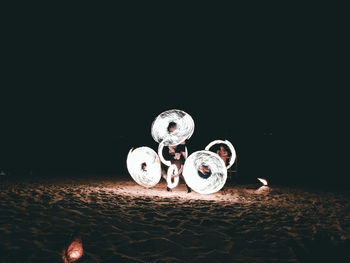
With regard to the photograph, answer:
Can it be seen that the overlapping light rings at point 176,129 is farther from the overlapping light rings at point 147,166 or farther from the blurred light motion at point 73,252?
the blurred light motion at point 73,252

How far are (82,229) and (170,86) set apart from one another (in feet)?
93.7

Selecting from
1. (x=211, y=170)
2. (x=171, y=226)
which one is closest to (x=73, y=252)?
(x=171, y=226)

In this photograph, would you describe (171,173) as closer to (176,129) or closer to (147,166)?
(147,166)

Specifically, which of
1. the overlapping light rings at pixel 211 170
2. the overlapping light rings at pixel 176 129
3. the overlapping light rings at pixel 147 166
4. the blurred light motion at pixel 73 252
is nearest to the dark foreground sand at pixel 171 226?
the blurred light motion at pixel 73 252

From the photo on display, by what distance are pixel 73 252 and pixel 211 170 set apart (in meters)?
5.39

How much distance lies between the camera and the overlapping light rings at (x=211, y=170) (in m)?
8.11

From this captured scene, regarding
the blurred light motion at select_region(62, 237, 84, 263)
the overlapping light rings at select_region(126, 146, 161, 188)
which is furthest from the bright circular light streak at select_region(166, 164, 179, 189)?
the blurred light motion at select_region(62, 237, 84, 263)

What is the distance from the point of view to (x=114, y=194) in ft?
27.2

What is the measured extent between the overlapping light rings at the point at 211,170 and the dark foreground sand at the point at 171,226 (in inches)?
14.2

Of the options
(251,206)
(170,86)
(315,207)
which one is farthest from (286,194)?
(170,86)

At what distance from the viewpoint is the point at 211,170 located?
8.37 meters

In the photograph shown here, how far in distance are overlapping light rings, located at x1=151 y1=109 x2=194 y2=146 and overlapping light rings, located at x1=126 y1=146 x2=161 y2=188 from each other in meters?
0.59

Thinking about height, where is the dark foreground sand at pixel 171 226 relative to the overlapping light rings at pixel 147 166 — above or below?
below

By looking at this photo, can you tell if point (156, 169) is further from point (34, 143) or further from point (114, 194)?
point (34, 143)
